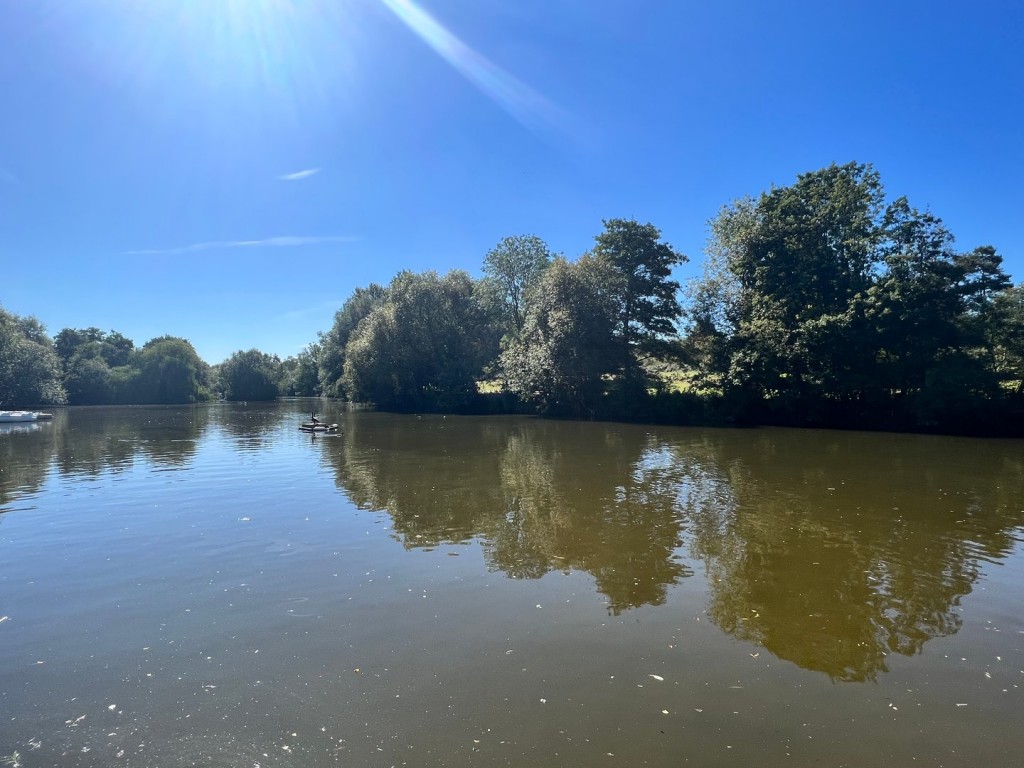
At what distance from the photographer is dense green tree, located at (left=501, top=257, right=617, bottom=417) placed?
48.5 meters

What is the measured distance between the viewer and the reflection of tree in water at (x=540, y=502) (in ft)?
33.5

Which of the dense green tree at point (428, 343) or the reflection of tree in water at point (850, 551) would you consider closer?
the reflection of tree in water at point (850, 551)

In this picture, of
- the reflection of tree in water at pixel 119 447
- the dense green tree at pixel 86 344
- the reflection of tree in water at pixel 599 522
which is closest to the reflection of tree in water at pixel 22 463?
the reflection of tree in water at pixel 119 447

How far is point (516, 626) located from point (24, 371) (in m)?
108

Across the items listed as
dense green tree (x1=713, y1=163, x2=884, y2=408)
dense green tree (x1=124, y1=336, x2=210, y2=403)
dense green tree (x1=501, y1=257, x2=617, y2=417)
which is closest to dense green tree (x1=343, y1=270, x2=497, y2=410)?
dense green tree (x1=501, y1=257, x2=617, y2=417)

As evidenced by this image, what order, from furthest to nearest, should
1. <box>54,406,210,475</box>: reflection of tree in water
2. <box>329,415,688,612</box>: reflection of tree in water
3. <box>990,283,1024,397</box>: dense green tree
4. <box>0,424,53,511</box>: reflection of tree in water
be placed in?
<box>990,283,1024,397</box>: dense green tree, <box>54,406,210,475</box>: reflection of tree in water, <box>0,424,53,511</box>: reflection of tree in water, <box>329,415,688,612</box>: reflection of tree in water

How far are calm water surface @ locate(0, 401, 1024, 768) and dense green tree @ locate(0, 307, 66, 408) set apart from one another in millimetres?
89880

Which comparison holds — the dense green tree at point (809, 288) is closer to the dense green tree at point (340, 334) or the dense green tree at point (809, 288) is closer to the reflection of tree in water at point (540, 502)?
the reflection of tree in water at point (540, 502)

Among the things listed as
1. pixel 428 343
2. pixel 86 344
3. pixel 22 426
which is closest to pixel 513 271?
pixel 428 343

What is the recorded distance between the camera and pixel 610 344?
4856cm

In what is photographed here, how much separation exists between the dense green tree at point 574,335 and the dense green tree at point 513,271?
53.3 ft

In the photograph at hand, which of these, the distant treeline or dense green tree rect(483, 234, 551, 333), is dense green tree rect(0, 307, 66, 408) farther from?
dense green tree rect(483, 234, 551, 333)

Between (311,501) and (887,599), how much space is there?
13.8 metres

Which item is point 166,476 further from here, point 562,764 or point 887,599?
point 887,599
